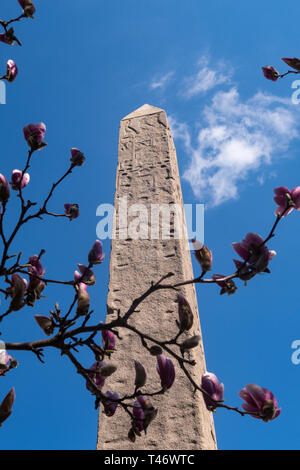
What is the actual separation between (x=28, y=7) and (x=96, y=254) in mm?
885

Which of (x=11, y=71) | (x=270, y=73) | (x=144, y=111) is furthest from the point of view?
(x=144, y=111)

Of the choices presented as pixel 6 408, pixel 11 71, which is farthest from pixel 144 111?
pixel 6 408

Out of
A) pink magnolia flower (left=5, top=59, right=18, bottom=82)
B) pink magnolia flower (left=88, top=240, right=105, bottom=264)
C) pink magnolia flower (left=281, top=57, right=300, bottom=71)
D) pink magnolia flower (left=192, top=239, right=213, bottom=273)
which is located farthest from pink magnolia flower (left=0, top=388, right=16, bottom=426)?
pink magnolia flower (left=281, top=57, right=300, bottom=71)

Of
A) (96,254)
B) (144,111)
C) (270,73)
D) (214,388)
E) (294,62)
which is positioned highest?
(144,111)

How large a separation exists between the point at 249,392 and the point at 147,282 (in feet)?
5.88

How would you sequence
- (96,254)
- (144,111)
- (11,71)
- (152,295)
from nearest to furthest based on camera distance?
(96,254) < (11,71) < (152,295) < (144,111)

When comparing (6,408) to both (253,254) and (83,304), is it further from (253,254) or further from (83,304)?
(253,254)

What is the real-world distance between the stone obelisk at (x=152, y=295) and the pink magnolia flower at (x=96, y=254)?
1.87 ft

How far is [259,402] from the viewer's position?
1052mm

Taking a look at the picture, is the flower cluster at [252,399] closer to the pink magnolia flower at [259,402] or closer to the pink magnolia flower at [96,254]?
the pink magnolia flower at [259,402]

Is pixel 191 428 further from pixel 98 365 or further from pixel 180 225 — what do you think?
pixel 180 225

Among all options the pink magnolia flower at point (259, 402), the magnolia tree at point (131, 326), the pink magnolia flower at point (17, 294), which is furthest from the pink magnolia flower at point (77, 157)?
the pink magnolia flower at point (259, 402)

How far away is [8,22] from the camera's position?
1.44m
